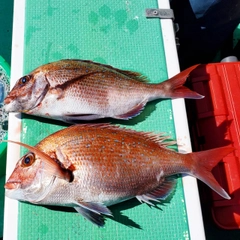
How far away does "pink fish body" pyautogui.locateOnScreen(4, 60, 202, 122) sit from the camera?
1.55m

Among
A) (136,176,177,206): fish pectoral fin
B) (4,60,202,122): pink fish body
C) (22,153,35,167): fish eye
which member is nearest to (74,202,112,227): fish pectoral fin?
(136,176,177,206): fish pectoral fin

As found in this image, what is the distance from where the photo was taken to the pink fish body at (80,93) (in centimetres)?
155

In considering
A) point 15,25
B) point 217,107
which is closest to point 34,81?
point 15,25

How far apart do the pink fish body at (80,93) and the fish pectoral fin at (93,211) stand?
18.8 inches

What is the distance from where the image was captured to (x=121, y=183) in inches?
54.6

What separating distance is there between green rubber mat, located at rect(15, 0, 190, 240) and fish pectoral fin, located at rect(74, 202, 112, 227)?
3.8 inches

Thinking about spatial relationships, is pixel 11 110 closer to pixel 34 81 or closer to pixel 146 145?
pixel 34 81

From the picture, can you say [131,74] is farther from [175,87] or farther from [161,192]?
[161,192]

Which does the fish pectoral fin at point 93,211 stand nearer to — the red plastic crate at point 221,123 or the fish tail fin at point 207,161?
the fish tail fin at point 207,161

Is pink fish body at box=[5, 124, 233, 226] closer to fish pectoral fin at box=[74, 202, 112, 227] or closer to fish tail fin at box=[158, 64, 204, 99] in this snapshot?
fish pectoral fin at box=[74, 202, 112, 227]

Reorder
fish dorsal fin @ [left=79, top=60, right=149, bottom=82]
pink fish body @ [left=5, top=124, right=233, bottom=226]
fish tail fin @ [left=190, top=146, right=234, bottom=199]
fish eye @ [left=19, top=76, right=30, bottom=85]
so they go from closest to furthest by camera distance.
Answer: pink fish body @ [left=5, top=124, right=233, bottom=226], fish tail fin @ [left=190, top=146, right=234, bottom=199], fish eye @ [left=19, top=76, right=30, bottom=85], fish dorsal fin @ [left=79, top=60, right=149, bottom=82]

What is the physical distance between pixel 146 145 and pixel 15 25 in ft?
4.03

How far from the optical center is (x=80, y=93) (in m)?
1.56

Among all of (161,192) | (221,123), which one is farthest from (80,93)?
(221,123)
